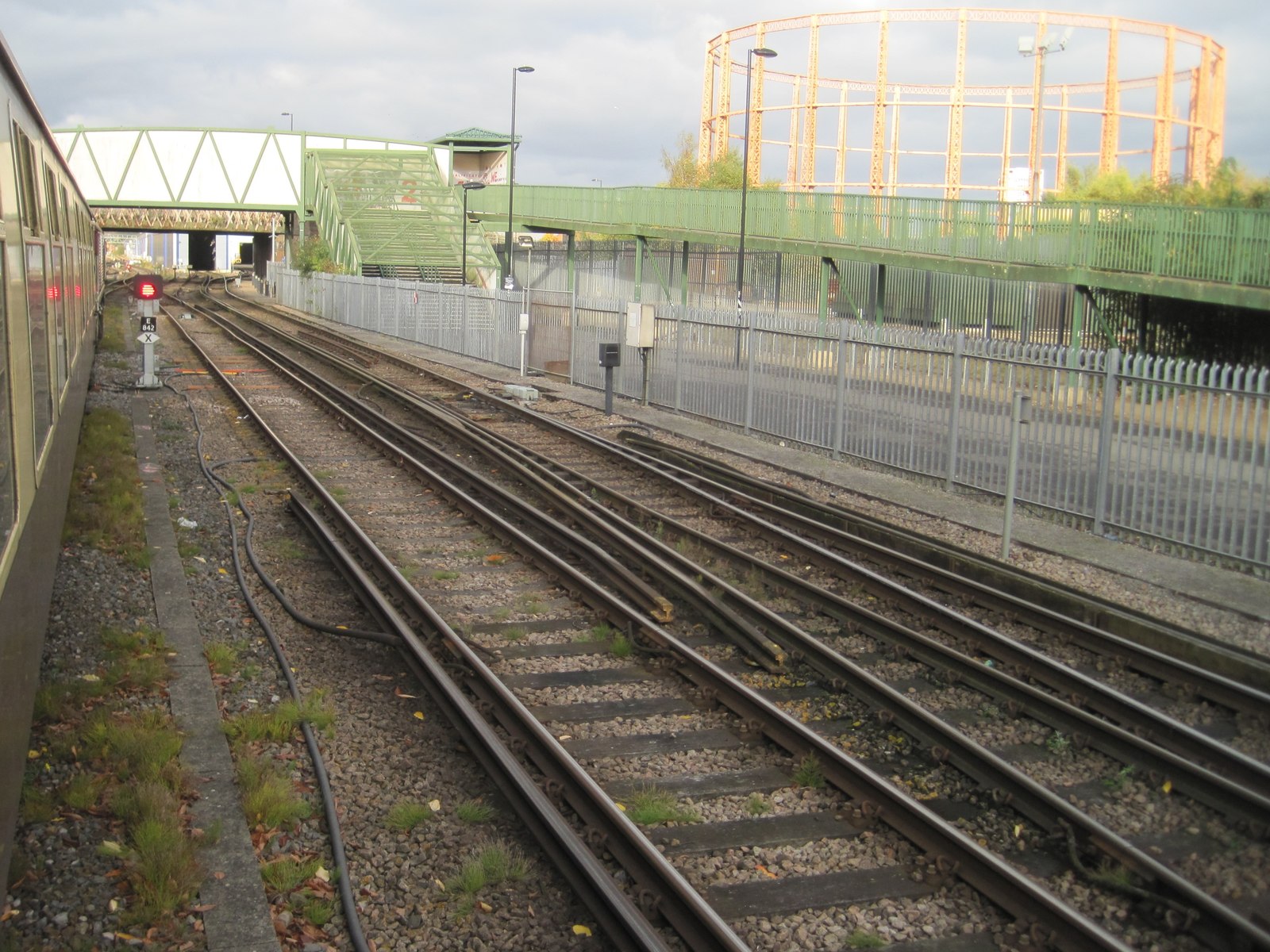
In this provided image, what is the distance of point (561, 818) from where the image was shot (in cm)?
561

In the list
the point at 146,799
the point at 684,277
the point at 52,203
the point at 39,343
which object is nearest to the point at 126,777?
the point at 146,799

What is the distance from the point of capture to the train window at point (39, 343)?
20.3 feet

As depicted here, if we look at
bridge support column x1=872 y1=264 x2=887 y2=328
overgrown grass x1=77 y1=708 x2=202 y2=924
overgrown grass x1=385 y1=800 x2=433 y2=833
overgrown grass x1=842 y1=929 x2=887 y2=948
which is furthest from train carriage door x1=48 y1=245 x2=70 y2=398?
bridge support column x1=872 y1=264 x2=887 y2=328

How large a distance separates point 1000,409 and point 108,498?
9511 millimetres

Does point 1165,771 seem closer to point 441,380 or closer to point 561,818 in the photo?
point 561,818

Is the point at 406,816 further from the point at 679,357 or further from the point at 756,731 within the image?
the point at 679,357

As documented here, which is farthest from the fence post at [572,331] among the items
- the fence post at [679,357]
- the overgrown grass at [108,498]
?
the overgrown grass at [108,498]

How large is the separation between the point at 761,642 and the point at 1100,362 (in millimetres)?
6338

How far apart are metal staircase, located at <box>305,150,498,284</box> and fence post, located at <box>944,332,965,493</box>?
3851 cm

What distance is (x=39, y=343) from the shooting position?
673 cm

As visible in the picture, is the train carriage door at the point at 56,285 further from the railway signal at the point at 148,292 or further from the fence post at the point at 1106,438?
the railway signal at the point at 148,292

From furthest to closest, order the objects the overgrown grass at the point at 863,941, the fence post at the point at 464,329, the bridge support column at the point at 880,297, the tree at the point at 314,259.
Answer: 1. the tree at the point at 314,259
2. the fence post at the point at 464,329
3. the bridge support column at the point at 880,297
4. the overgrown grass at the point at 863,941

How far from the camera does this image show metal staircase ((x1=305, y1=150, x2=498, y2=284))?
176ft

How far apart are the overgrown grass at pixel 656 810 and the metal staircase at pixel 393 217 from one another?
1817 inches
